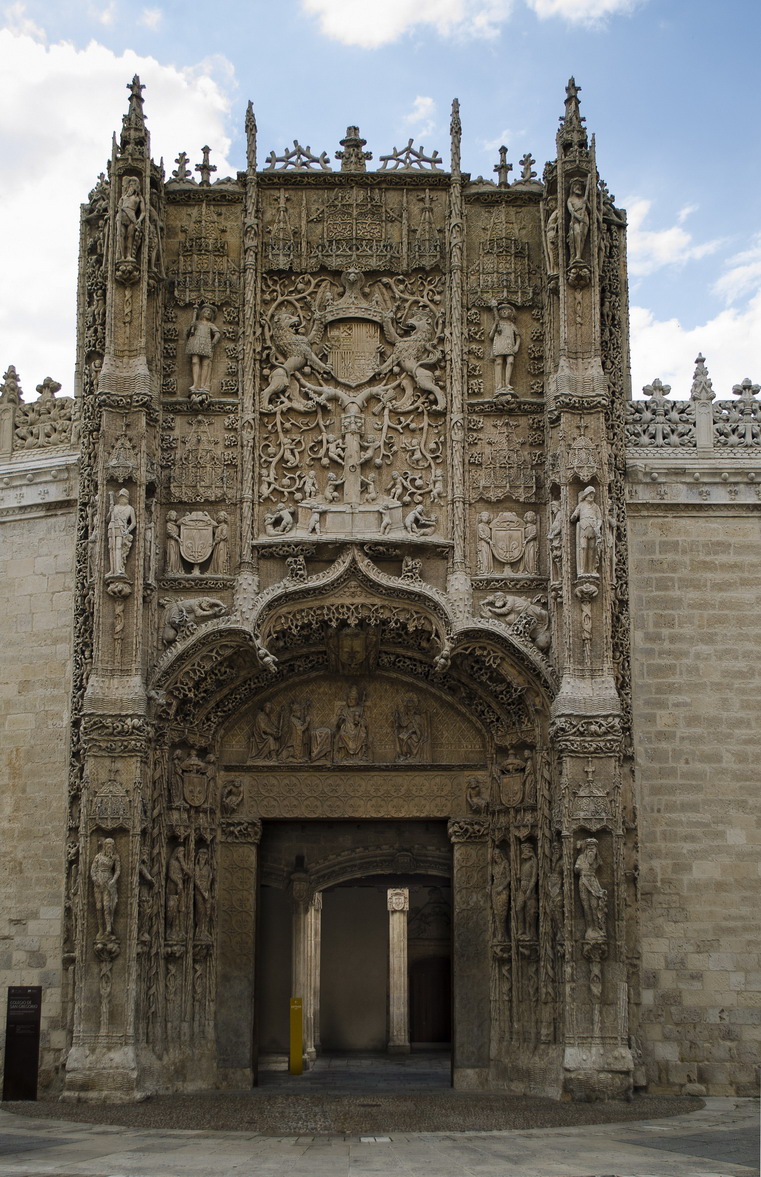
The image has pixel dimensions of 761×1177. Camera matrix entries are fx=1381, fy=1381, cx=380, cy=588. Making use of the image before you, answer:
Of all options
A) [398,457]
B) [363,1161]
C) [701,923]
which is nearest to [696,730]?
[701,923]

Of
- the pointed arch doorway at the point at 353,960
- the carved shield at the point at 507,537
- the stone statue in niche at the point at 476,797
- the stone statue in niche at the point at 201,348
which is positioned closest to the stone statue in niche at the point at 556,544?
the carved shield at the point at 507,537

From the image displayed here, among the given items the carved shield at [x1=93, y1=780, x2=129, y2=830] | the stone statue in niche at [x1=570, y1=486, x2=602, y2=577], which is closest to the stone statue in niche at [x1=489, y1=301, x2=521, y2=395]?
the stone statue in niche at [x1=570, y1=486, x2=602, y2=577]

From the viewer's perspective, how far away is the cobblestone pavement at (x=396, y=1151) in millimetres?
10203

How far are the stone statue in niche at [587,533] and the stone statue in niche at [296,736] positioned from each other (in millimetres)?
3997

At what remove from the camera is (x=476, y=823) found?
17016mm

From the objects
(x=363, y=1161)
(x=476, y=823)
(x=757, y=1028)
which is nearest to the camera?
(x=363, y=1161)

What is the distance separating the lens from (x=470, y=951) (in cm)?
1680

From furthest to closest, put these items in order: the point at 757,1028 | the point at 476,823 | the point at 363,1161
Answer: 1. the point at 476,823
2. the point at 757,1028
3. the point at 363,1161

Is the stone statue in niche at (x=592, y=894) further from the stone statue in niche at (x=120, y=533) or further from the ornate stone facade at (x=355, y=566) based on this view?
the stone statue in niche at (x=120, y=533)

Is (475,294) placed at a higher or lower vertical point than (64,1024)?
higher

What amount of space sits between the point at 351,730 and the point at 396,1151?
643 cm

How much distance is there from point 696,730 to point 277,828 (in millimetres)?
5411

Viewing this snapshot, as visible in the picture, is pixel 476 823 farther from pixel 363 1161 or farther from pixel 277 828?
pixel 363 1161

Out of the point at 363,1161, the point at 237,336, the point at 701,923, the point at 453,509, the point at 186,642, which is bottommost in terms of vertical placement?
the point at 363,1161
